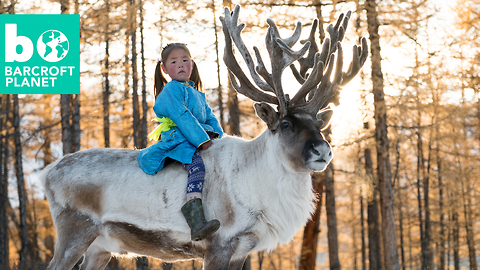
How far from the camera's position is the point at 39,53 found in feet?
37.5

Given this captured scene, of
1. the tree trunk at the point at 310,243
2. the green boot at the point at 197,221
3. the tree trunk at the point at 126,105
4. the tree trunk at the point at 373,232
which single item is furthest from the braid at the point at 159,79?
the tree trunk at the point at 373,232

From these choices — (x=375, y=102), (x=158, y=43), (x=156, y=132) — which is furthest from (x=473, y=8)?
(x=156, y=132)

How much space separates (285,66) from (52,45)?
31.7 ft

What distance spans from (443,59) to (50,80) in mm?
11213

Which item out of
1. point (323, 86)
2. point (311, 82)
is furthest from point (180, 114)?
point (323, 86)

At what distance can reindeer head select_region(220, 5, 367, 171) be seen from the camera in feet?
11.0

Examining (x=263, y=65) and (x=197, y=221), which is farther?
(x=263, y=65)

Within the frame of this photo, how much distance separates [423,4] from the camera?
1098 cm

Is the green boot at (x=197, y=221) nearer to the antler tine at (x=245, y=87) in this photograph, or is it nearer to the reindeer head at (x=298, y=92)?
the reindeer head at (x=298, y=92)

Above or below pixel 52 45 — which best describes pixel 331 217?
below

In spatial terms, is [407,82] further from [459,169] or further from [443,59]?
[459,169]

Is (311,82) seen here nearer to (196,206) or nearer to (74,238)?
(196,206)

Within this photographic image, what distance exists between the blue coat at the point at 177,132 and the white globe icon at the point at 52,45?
29.7 ft

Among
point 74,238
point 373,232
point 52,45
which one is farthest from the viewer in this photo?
point 373,232
